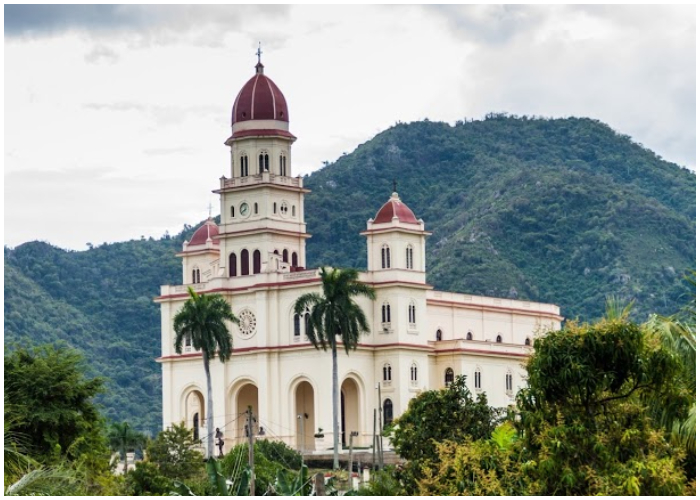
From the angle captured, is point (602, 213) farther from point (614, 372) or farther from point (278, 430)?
point (614, 372)

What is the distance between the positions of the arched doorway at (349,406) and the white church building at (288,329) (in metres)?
0.07

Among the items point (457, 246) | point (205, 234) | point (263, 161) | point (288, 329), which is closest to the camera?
point (288, 329)

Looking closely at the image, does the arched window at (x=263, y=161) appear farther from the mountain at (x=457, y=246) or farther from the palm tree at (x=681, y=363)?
the palm tree at (x=681, y=363)

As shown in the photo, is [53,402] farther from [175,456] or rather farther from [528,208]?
[528,208]

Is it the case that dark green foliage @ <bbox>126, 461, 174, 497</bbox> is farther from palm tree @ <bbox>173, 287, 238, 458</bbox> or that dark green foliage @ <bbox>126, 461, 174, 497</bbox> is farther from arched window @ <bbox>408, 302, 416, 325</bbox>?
arched window @ <bbox>408, 302, 416, 325</bbox>

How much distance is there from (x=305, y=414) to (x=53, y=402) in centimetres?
3703

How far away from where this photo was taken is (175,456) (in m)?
81.9

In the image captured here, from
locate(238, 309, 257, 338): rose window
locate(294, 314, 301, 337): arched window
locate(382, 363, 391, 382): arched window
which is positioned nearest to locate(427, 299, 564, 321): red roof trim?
locate(382, 363, 391, 382): arched window

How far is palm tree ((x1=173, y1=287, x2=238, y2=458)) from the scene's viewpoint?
96750 mm

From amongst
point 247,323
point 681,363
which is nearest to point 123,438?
point 247,323

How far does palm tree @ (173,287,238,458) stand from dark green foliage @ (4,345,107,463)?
101 ft

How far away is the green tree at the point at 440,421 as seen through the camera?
208 ft

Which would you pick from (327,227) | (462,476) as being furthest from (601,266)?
(462,476)

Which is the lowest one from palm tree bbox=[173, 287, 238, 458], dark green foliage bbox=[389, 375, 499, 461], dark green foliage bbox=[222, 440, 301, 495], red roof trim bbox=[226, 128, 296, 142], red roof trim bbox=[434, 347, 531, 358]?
dark green foliage bbox=[222, 440, 301, 495]
